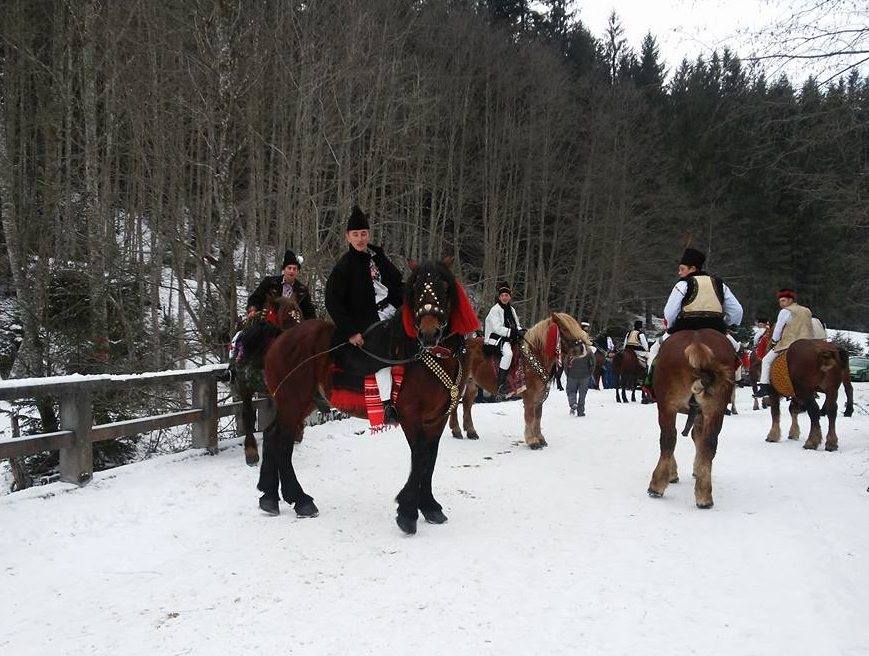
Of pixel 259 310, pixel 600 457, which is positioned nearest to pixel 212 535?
pixel 259 310

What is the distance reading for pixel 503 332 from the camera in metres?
10.1

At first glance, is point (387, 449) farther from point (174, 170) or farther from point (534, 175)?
point (534, 175)

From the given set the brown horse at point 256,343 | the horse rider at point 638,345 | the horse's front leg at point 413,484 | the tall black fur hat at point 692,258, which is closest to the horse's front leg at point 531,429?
the tall black fur hat at point 692,258

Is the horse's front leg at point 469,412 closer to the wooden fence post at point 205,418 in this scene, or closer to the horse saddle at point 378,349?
the wooden fence post at point 205,418

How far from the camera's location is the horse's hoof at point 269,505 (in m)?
5.96

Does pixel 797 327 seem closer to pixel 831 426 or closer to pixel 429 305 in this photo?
pixel 831 426

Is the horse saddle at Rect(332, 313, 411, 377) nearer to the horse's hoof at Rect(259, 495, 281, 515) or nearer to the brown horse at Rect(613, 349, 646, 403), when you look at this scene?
the horse's hoof at Rect(259, 495, 281, 515)

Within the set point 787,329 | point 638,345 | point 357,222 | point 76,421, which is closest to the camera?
point 357,222

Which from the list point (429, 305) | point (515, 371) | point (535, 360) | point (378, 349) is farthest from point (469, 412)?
point (429, 305)

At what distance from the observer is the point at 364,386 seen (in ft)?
19.1

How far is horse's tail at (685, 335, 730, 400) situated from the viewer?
636 cm

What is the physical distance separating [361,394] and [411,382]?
1.89 ft

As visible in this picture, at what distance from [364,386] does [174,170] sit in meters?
11.2

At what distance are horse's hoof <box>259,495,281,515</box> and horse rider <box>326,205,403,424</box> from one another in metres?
1.36
